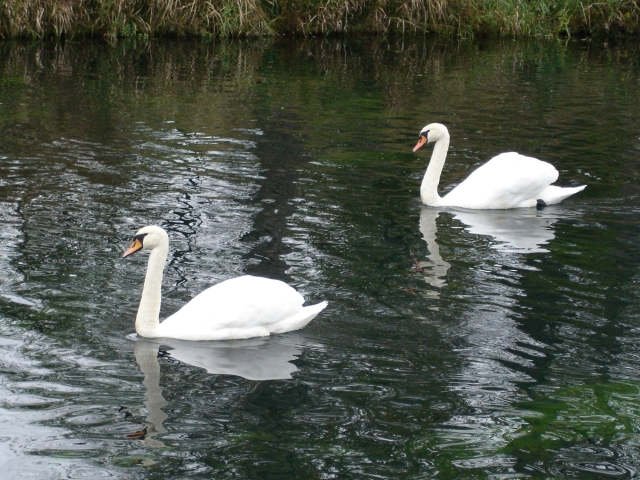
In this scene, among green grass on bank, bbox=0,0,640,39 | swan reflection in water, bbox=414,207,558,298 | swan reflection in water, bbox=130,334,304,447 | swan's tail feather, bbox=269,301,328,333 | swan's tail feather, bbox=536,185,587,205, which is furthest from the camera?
green grass on bank, bbox=0,0,640,39

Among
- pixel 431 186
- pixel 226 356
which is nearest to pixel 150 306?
pixel 226 356

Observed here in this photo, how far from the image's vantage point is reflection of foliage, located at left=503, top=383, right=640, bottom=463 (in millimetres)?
5723

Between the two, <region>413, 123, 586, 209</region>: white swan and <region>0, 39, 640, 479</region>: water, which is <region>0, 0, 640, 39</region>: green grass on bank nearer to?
<region>0, 39, 640, 479</region>: water

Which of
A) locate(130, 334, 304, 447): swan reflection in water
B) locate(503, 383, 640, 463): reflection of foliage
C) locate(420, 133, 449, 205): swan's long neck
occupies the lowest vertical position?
locate(130, 334, 304, 447): swan reflection in water

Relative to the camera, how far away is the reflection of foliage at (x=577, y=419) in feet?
18.8

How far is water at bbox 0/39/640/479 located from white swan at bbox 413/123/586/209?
0.20m

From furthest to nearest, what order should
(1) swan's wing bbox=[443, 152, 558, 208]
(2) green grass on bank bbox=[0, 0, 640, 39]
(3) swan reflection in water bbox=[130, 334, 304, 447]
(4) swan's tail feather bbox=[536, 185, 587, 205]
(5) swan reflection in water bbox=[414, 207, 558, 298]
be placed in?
(2) green grass on bank bbox=[0, 0, 640, 39] < (4) swan's tail feather bbox=[536, 185, 587, 205] < (1) swan's wing bbox=[443, 152, 558, 208] < (5) swan reflection in water bbox=[414, 207, 558, 298] < (3) swan reflection in water bbox=[130, 334, 304, 447]

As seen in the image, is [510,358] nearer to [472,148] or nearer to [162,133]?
[472,148]

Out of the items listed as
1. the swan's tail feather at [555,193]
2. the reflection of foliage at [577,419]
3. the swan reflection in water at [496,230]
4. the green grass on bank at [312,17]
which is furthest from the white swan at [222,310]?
the green grass on bank at [312,17]

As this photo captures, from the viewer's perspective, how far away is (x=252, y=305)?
285 inches

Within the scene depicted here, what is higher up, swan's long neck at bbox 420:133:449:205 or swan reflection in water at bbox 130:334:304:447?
swan's long neck at bbox 420:133:449:205

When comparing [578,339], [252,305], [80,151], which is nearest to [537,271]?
[578,339]


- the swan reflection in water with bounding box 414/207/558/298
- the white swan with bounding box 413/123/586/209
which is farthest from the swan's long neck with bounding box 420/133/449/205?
the swan reflection in water with bounding box 414/207/558/298

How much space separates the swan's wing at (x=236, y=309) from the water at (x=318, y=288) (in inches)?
5.3
